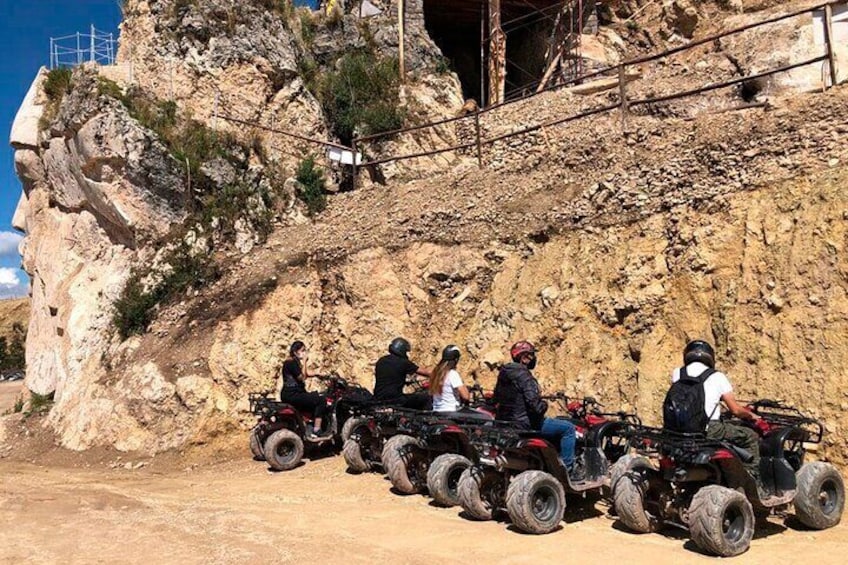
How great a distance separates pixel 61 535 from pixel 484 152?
1321cm

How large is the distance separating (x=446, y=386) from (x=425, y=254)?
5.10 metres

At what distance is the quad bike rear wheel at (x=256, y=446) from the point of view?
10.7 m

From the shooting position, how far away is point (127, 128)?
1484cm

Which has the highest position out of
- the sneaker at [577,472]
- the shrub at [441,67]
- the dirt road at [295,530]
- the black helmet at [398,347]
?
the shrub at [441,67]

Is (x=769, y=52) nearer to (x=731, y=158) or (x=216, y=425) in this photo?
(x=731, y=158)

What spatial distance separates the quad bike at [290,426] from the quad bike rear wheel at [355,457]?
2.46 feet

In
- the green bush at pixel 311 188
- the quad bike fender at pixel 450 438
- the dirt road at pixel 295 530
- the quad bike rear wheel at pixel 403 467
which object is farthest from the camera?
the green bush at pixel 311 188

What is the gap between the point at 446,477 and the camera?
770cm

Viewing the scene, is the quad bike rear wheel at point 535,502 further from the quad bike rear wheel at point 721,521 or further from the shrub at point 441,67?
the shrub at point 441,67

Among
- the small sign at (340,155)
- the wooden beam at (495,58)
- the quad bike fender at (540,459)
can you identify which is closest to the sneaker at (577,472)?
the quad bike fender at (540,459)

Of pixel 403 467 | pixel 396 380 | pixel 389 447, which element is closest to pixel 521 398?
pixel 403 467

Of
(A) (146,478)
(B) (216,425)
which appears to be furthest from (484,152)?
(A) (146,478)

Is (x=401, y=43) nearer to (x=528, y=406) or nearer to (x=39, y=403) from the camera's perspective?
(x=39, y=403)

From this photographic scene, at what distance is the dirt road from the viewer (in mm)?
5992
